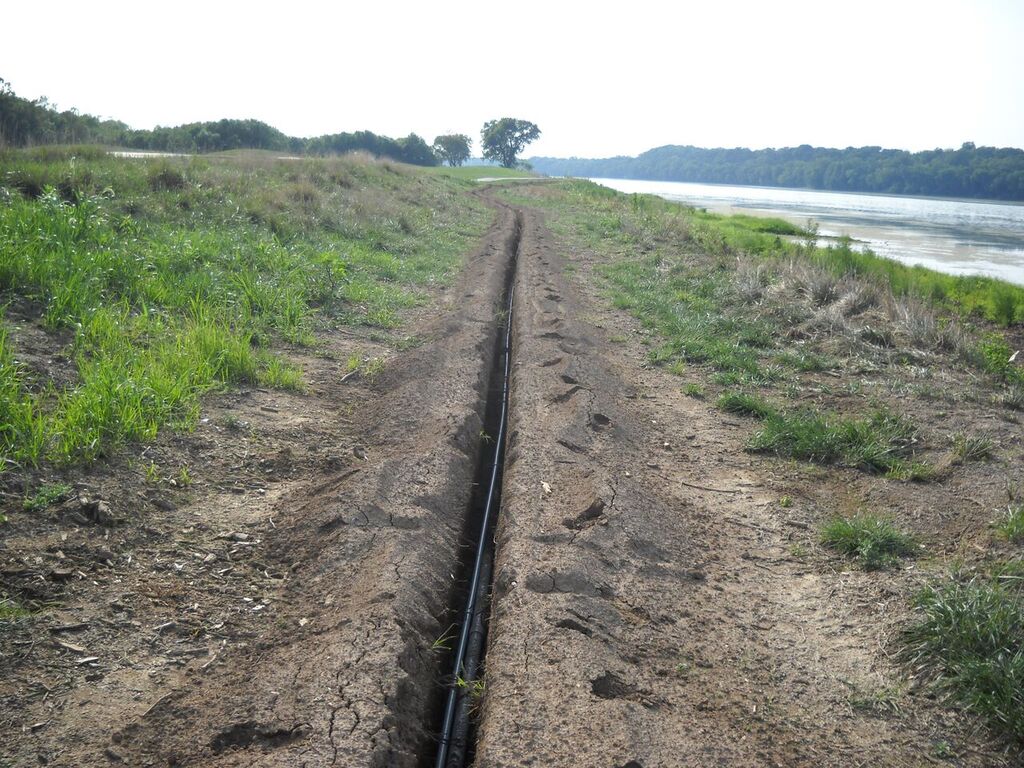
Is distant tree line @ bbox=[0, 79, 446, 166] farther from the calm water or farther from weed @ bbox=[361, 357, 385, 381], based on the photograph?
the calm water

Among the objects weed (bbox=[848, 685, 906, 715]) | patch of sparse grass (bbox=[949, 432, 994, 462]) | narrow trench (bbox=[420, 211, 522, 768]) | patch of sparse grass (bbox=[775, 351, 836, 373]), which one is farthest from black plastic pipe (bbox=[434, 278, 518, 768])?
patch of sparse grass (bbox=[775, 351, 836, 373])

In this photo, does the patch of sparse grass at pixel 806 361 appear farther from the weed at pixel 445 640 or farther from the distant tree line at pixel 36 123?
the distant tree line at pixel 36 123

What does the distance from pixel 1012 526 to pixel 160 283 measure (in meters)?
8.84

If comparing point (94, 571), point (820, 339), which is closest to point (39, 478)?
point (94, 571)

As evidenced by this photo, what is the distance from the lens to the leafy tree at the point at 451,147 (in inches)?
4408

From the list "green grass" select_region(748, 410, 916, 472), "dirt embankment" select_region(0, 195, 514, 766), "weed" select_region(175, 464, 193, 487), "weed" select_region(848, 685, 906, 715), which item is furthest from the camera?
"green grass" select_region(748, 410, 916, 472)

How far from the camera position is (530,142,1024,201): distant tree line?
71938 mm

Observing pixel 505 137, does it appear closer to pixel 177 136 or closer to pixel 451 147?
pixel 451 147

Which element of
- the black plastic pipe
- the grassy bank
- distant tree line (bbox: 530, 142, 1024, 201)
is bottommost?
the black plastic pipe

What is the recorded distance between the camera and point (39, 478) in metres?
4.74

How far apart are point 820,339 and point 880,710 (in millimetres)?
8025

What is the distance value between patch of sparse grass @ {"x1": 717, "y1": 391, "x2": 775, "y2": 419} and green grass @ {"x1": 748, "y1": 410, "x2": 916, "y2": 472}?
0.57m

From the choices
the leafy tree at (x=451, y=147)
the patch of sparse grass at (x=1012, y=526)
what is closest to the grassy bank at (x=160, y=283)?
the patch of sparse grass at (x=1012, y=526)

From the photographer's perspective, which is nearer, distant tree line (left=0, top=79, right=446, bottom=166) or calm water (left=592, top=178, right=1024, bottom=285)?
distant tree line (left=0, top=79, right=446, bottom=166)
